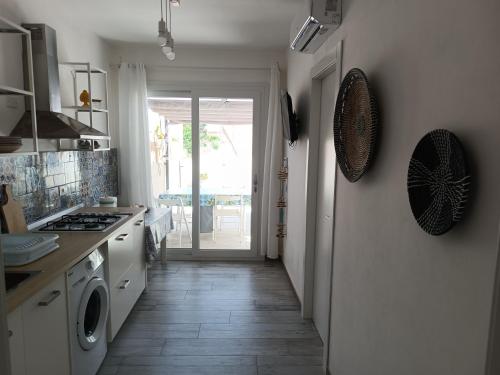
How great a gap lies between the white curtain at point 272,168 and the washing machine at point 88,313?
2372mm

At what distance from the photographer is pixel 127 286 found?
9.51ft

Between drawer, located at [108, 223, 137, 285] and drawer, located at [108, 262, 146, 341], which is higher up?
drawer, located at [108, 223, 137, 285]

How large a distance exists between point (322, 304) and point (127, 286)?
1.60m

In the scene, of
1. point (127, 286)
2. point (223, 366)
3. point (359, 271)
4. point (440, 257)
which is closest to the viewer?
point (440, 257)

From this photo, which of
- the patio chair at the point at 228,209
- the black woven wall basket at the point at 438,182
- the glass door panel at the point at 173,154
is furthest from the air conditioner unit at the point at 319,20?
the patio chair at the point at 228,209

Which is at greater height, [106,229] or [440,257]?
[440,257]

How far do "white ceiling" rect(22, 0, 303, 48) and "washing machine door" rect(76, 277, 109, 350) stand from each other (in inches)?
83.9

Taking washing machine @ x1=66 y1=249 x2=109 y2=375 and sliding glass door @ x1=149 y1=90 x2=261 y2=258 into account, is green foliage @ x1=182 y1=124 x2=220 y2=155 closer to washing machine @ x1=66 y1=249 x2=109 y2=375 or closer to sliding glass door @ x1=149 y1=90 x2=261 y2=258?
sliding glass door @ x1=149 y1=90 x2=261 y2=258

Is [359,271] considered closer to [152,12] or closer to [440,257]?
[440,257]

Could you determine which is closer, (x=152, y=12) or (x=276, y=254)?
(x=152, y=12)

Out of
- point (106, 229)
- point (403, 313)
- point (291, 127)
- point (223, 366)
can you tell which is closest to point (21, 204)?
point (106, 229)

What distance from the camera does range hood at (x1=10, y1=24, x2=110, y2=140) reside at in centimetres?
244

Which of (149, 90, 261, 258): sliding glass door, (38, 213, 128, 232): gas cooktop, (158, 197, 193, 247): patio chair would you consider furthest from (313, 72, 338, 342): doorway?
(158, 197, 193, 247): patio chair

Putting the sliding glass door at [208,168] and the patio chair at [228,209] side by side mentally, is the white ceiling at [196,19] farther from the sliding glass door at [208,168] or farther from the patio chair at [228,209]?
the patio chair at [228,209]
